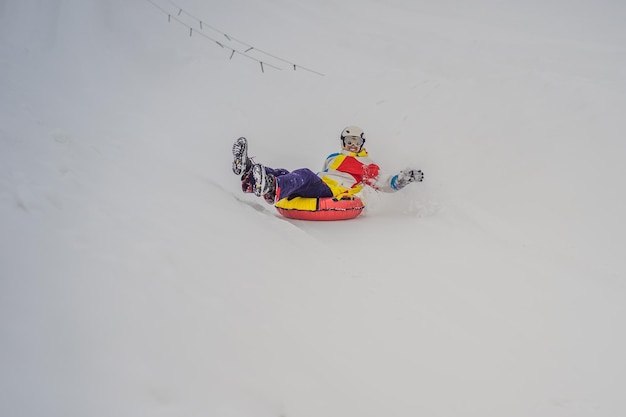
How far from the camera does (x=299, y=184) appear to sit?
9.99 ft

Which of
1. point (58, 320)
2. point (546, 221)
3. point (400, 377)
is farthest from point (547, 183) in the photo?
point (58, 320)

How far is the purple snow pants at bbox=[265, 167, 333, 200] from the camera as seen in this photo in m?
2.99

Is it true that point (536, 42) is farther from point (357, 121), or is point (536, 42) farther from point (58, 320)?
point (58, 320)

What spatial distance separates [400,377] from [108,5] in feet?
22.6

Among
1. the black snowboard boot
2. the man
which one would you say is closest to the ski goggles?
the man

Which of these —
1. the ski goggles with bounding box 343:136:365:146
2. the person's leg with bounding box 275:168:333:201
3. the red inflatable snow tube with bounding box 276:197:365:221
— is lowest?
the red inflatable snow tube with bounding box 276:197:365:221

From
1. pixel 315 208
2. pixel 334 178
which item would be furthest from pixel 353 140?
pixel 315 208

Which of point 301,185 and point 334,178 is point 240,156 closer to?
point 301,185

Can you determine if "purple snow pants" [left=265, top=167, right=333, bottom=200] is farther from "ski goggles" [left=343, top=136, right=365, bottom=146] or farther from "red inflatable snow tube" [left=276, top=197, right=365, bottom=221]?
"ski goggles" [left=343, top=136, right=365, bottom=146]

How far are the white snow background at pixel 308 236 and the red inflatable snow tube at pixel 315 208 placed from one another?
0.39ft

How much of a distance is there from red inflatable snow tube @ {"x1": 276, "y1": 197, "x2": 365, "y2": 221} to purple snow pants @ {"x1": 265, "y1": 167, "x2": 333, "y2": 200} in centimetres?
5

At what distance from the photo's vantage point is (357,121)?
4215mm

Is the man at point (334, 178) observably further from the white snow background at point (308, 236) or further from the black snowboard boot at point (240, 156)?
the white snow background at point (308, 236)

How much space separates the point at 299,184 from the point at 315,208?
0.27 meters
